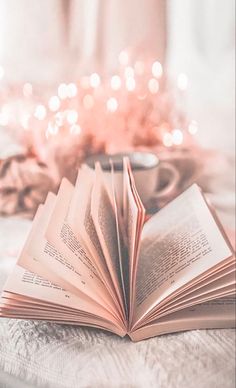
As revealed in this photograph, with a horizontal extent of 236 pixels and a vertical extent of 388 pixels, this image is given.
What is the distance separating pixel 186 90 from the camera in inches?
59.2

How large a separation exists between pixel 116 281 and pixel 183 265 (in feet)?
0.22

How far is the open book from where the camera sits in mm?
635

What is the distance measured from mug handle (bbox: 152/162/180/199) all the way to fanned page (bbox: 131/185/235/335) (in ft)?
0.88

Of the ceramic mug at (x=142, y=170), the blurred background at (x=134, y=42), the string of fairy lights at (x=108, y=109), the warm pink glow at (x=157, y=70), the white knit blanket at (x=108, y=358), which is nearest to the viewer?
the white knit blanket at (x=108, y=358)

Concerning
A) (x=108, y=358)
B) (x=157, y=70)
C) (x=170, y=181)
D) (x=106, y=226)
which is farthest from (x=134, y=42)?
(x=108, y=358)

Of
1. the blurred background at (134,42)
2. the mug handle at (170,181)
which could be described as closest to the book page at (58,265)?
the mug handle at (170,181)

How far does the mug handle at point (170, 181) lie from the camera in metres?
1.06

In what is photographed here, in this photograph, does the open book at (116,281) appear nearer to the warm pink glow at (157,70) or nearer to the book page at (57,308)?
the book page at (57,308)

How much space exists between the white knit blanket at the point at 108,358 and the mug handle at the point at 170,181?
0.41 m

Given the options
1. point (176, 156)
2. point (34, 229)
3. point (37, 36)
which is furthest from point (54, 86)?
point (34, 229)

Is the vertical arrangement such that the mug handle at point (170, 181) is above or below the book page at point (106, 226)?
above

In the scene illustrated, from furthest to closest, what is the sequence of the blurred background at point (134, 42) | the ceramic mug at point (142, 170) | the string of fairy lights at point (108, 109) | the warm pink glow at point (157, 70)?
the warm pink glow at point (157, 70) → the blurred background at point (134, 42) → the string of fairy lights at point (108, 109) → the ceramic mug at point (142, 170)

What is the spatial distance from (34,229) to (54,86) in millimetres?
946

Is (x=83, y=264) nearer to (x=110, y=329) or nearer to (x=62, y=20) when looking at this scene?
(x=110, y=329)
